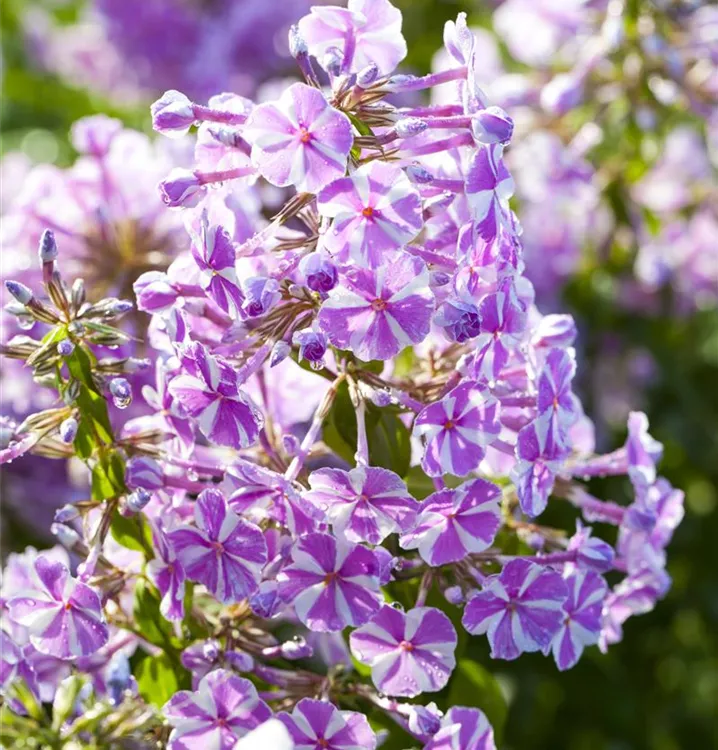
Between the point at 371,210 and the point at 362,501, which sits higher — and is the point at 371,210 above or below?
above

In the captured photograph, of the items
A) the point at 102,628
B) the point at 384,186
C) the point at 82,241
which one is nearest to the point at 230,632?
the point at 102,628

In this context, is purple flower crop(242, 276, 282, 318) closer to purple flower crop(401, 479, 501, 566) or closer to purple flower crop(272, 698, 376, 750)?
purple flower crop(401, 479, 501, 566)

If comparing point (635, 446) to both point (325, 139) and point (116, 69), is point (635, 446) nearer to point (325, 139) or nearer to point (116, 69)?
point (325, 139)

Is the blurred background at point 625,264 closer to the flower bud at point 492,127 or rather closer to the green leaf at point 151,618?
the green leaf at point 151,618

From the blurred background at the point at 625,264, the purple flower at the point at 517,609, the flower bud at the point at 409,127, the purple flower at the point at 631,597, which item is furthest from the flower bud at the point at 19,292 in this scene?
the blurred background at the point at 625,264

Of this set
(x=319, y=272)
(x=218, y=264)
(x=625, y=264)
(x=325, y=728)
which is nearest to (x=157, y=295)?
(x=218, y=264)

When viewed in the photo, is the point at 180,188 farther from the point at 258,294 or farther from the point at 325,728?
the point at 325,728

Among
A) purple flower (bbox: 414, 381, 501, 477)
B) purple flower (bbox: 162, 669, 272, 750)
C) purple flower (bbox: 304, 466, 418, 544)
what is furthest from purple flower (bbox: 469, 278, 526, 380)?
purple flower (bbox: 162, 669, 272, 750)
